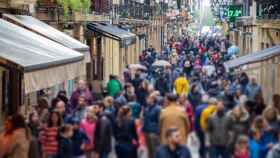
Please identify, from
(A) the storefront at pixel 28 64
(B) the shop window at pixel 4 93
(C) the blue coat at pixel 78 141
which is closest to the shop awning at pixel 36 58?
(A) the storefront at pixel 28 64

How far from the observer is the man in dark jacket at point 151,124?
48.4 ft

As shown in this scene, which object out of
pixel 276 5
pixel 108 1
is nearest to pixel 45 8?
pixel 276 5

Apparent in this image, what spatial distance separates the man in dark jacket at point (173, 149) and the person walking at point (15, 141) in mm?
2108

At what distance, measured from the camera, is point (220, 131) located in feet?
47.3

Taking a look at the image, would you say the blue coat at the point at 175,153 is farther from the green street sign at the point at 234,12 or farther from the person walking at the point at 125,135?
the green street sign at the point at 234,12

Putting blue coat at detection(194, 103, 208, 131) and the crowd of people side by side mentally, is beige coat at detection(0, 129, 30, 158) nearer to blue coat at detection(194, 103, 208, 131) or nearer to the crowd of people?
Answer: the crowd of people

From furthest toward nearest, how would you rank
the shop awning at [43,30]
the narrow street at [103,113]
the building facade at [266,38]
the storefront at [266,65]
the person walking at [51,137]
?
the building facade at [266,38], the storefront at [266,65], the shop awning at [43,30], the person walking at [51,137], the narrow street at [103,113]

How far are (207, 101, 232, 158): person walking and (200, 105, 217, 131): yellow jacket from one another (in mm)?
612

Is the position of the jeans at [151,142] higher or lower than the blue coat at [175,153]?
lower

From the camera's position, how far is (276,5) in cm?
3130

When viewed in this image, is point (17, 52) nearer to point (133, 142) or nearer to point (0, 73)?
point (133, 142)

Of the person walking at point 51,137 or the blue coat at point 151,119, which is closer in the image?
the person walking at point 51,137

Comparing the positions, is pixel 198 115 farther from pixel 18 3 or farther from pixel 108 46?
pixel 108 46

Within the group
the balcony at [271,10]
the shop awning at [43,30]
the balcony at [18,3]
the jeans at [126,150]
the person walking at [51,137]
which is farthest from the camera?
the balcony at [271,10]
